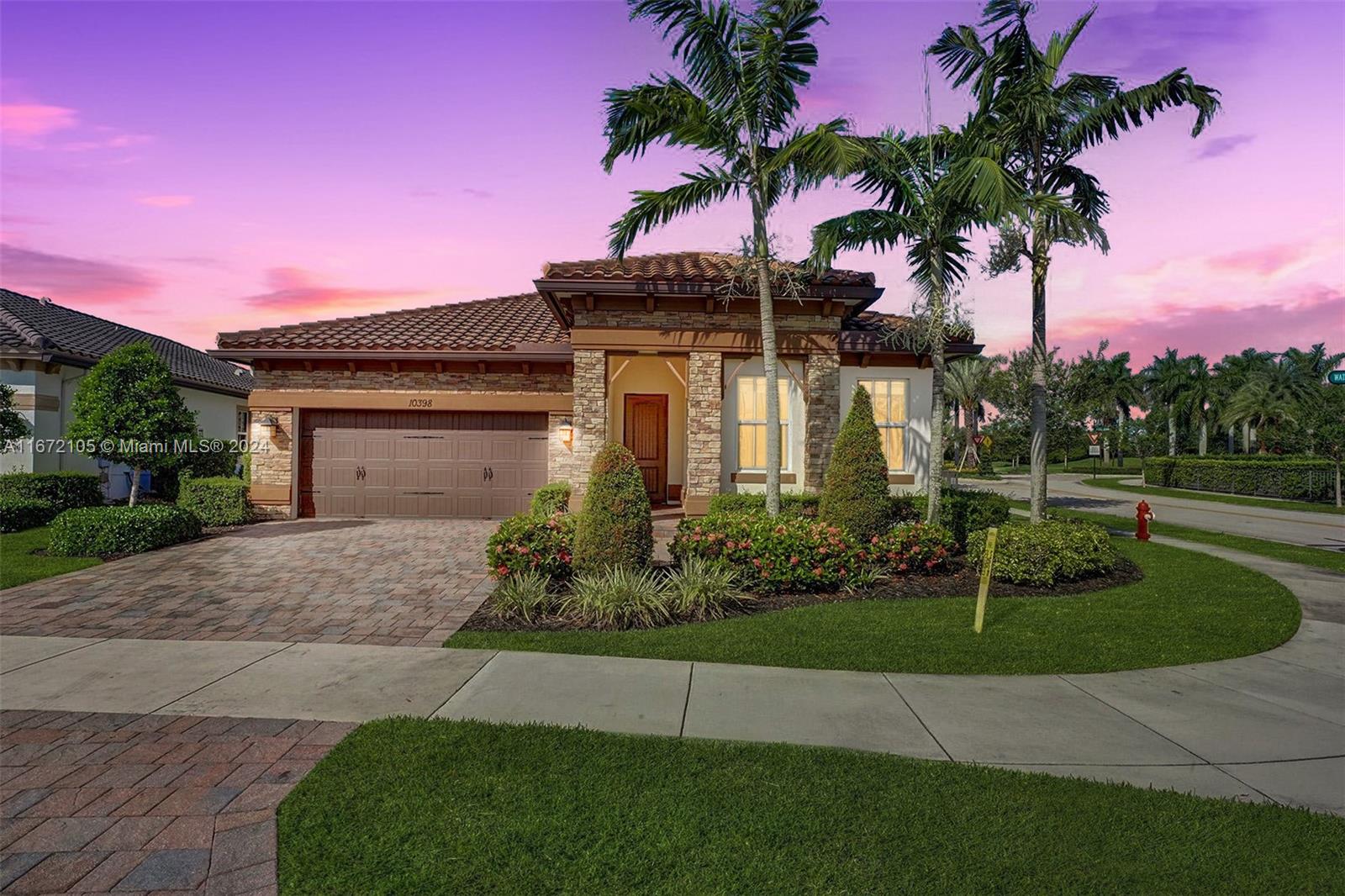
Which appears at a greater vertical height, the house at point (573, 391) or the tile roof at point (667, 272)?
the tile roof at point (667, 272)

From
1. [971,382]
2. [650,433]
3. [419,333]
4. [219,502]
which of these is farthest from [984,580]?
[971,382]

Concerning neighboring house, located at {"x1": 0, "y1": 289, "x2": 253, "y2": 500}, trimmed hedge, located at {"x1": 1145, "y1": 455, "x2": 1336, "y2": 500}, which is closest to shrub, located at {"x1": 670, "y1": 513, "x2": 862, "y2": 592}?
neighboring house, located at {"x1": 0, "y1": 289, "x2": 253, "y2": 500}

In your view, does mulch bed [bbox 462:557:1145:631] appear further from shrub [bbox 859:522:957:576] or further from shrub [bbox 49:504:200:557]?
shrub [bbox 49:504:200:557]

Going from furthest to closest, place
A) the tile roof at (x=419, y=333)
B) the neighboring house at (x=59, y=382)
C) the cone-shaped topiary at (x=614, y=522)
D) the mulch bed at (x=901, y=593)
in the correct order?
the neighboring house at (x=59, y=382) < the tile roof at (x=419, y=333) < the cone-shaped topiary at (x=614, y=522) < the mulch bed at (x=901, y=593)

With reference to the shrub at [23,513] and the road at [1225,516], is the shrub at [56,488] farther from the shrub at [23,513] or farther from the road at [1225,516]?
the road at [1225,516]

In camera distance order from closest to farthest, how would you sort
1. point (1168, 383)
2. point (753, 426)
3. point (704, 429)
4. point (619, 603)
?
point (619, 603) < point (704, 429) < point (753, 426) < point (1168, 383)

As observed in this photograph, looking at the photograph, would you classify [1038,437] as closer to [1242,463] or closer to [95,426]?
[95,426]

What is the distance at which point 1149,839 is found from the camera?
332 centimetres

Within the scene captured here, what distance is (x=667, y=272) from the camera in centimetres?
1438

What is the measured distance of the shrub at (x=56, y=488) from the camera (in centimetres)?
1505

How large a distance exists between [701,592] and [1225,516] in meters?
22.8

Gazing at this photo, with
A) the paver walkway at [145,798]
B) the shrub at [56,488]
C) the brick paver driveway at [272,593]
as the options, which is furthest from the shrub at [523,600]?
the shrub at [56,488]

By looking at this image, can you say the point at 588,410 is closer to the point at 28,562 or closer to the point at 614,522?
the point at 614,522

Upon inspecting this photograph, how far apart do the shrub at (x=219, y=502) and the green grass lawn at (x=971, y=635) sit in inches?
444
